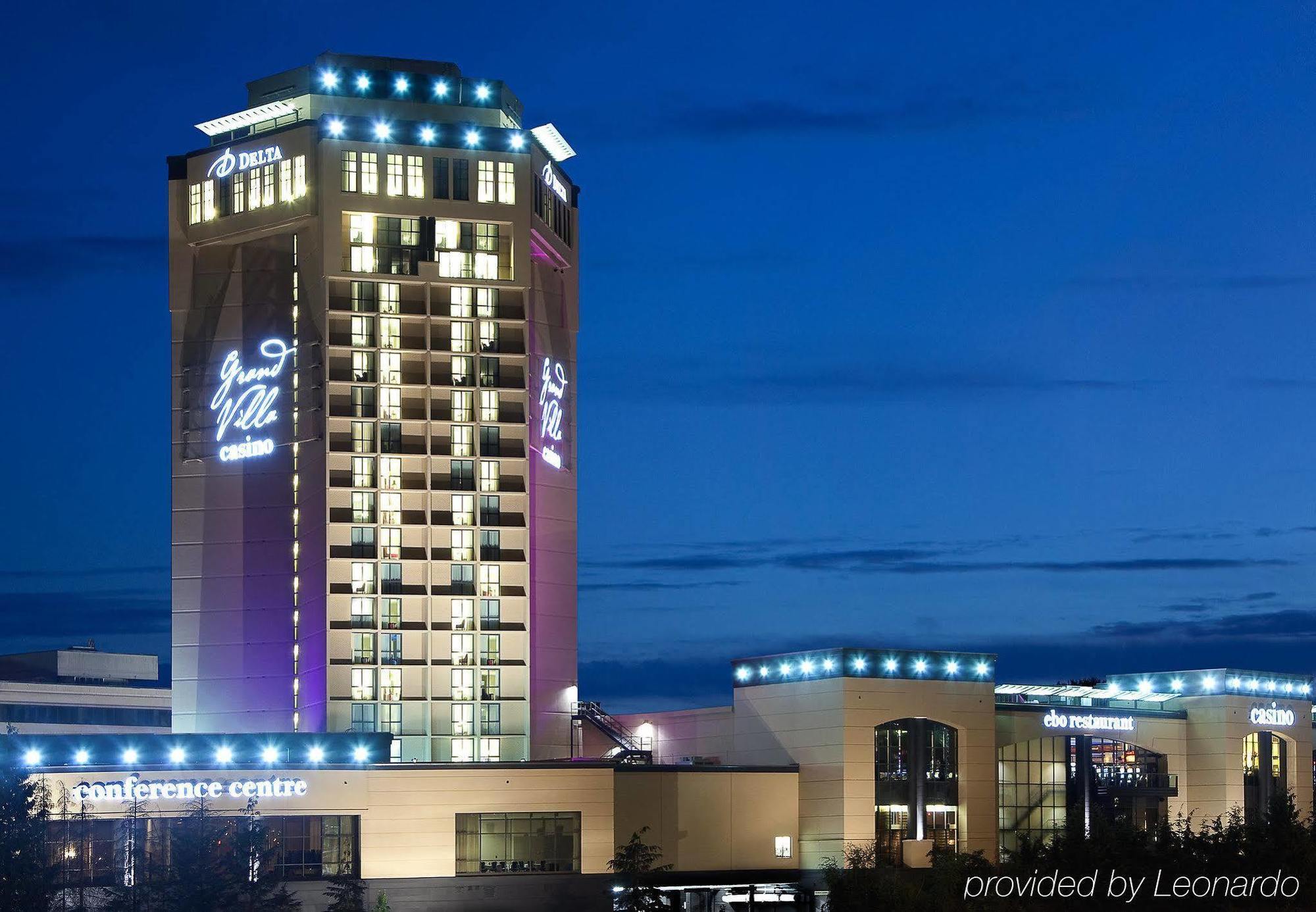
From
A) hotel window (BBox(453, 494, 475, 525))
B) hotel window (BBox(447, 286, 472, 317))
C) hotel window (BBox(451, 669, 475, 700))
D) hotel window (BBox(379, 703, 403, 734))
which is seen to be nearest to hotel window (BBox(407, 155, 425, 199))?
hotel window (BBox(447, 286, 472, 317))

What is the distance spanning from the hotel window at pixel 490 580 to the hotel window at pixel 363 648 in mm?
9023

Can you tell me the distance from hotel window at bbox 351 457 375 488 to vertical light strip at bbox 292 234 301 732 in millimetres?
4890

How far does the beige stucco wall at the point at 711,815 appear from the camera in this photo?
436 ft

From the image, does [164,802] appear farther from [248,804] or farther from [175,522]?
[175,522]

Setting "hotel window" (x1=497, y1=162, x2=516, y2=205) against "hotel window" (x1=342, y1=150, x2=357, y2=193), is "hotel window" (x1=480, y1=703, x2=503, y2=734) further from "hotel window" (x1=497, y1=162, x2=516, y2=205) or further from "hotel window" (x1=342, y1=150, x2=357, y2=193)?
"hotel window" (x1=342, y1=150, x2=357, y2=193)

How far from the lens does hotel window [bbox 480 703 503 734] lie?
478ft

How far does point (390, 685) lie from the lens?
143 meters

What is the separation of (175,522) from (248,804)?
37021 millimetres

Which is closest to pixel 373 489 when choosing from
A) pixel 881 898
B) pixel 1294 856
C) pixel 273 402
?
pixel 273 402

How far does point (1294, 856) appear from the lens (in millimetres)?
137500

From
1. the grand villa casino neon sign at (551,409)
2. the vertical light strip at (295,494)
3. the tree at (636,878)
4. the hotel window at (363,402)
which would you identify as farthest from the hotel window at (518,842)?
the grand villa casino neon sign at (551,409)

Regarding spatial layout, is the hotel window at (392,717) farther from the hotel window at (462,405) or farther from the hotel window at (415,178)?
the hotel window at (415,178)

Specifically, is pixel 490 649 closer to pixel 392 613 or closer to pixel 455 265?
pixel 392 613

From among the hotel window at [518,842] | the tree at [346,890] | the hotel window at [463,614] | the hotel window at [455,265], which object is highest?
the hotel window at [455,265]
